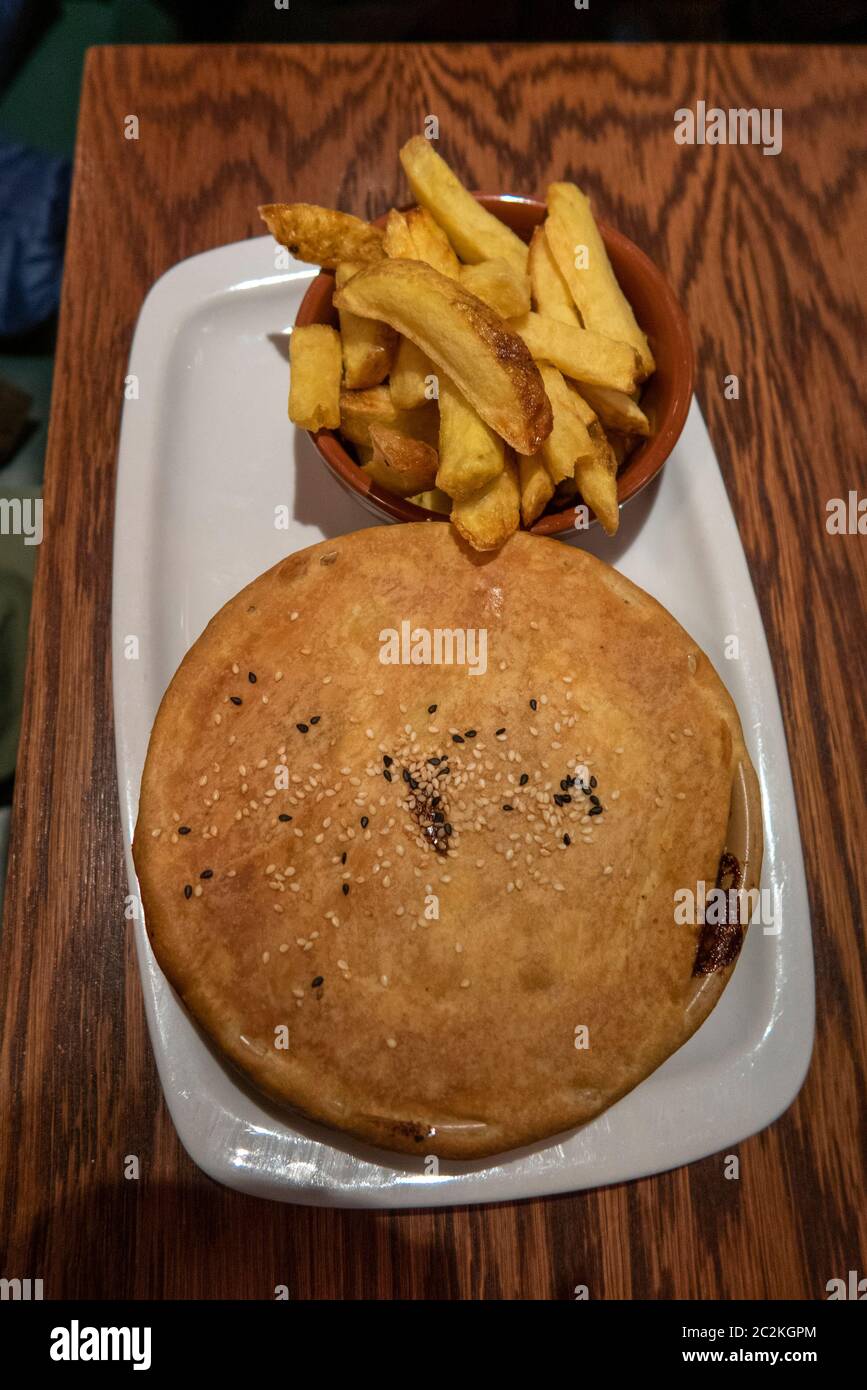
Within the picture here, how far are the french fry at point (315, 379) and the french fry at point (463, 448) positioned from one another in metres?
0.21

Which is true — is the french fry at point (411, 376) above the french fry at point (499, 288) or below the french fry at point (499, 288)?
below

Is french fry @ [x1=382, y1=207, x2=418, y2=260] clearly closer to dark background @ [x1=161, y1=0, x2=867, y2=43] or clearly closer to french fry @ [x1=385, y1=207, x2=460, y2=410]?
french fry @ [x1=385, y1=207, x2=460, y2=410]

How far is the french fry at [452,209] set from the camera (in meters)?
1.56

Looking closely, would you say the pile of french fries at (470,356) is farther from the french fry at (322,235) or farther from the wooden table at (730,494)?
the wooden table at (730,494)

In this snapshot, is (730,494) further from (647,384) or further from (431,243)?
(431,243)

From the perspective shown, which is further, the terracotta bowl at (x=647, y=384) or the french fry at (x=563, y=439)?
the terracotta bowl at (x=647, y=384)

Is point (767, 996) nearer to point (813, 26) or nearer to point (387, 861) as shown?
point (387, 861)

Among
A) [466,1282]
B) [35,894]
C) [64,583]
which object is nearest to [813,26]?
[64,583]

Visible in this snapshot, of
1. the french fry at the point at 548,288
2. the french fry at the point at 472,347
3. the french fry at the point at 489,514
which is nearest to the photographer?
the french fry at the point at 472,347

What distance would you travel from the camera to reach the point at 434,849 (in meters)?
1.49

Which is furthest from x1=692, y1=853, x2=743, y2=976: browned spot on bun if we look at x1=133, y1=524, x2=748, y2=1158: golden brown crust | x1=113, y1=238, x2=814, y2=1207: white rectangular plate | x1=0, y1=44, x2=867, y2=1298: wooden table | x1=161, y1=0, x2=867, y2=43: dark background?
x1=161, y1=0, x2=867, y2=43: dark background

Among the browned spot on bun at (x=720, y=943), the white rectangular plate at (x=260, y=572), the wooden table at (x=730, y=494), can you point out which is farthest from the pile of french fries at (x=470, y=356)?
the browned spot on bun at (x=720, y=943)

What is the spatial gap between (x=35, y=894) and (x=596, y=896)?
106cm

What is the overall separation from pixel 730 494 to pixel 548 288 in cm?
69
